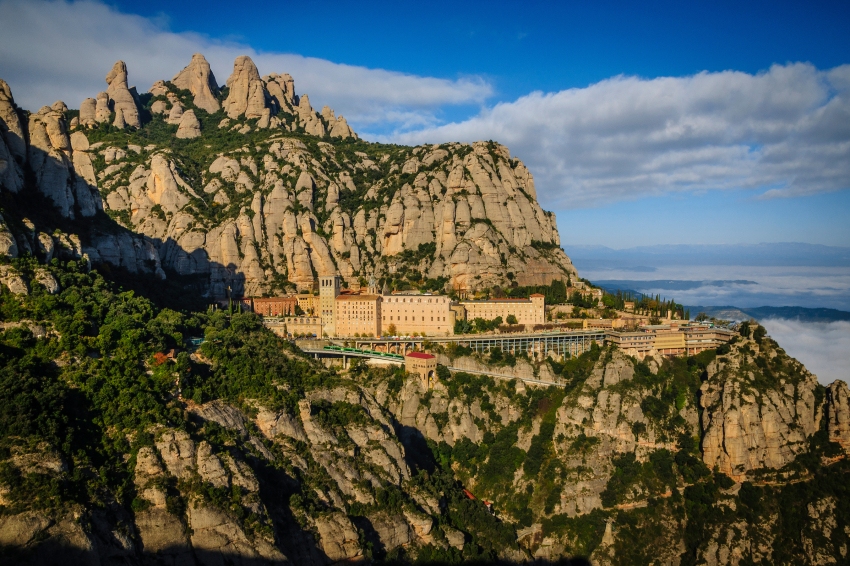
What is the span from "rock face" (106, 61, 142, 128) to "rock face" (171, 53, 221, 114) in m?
14.7

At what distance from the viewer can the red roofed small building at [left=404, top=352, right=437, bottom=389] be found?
8781 cm

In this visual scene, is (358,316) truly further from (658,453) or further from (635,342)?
(658,453)

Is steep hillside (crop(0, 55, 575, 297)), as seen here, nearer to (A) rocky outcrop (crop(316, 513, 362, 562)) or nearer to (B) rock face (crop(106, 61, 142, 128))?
(B) rock face (crop(106, 61, 142, 128))

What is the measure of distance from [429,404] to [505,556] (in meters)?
22.9

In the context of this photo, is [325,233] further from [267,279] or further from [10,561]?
[10,561]

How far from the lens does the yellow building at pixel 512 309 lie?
102m

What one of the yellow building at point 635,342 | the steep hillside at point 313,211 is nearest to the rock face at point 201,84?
the steep hillside at point 313,211

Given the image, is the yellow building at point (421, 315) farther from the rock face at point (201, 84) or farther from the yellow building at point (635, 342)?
the rock face at point (201, 84)

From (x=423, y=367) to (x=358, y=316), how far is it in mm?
16775

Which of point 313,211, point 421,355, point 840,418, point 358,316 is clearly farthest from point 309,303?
point 840,418

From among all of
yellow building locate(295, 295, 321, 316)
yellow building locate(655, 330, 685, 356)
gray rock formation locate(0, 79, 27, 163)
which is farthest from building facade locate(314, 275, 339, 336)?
yellow building locate(655, 330, 685, 356)

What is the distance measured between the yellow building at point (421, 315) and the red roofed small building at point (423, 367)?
1031 cm

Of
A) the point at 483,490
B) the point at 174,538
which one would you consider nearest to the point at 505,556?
the point at 483,490

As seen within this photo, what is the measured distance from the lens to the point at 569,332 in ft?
321
